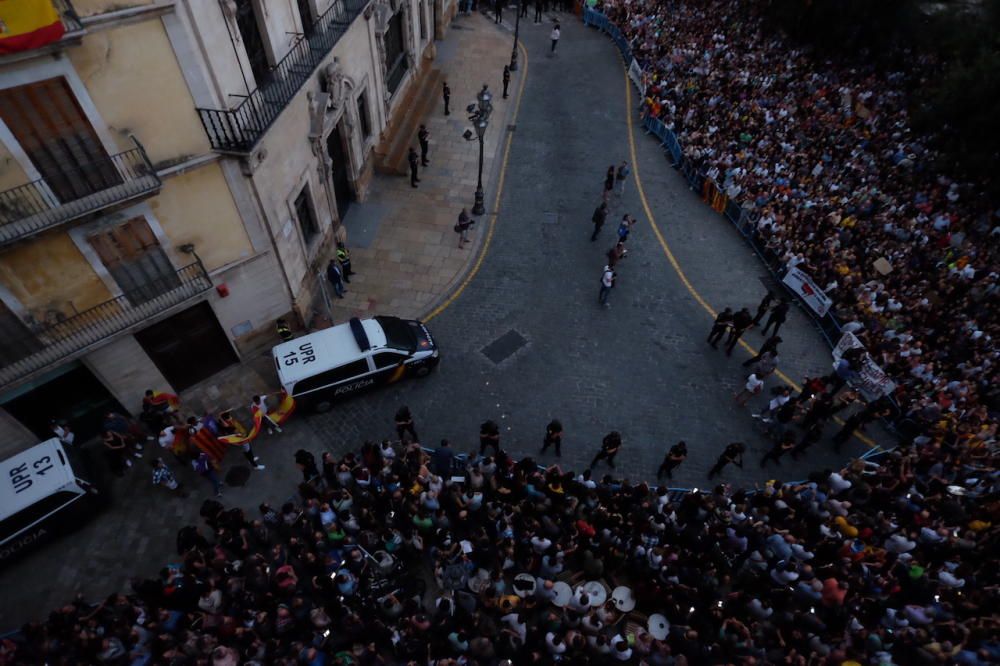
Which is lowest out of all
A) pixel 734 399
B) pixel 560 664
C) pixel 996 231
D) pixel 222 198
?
pixel 734 399

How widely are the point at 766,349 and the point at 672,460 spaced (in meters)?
4.74

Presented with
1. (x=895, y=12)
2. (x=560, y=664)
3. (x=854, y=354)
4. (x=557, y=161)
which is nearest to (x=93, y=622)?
(x=560, y=664)

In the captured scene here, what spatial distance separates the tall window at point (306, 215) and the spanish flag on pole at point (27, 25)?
23.6 ft

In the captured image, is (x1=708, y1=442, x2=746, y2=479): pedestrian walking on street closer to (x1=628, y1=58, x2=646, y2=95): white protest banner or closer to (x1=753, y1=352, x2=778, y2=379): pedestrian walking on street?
(x1=753, y1=352, x2=778, y2=379): pedestrian walking on street

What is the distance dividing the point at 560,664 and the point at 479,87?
2538cm

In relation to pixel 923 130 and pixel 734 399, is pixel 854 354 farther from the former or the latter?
pixel 923 130

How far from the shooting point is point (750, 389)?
15297 mm

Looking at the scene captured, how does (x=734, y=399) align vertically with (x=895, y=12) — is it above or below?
below

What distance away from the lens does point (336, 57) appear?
1728 cm

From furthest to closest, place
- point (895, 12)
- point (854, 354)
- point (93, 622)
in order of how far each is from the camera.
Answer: point (895, 12) → point (854, 354) → point (93, 622)

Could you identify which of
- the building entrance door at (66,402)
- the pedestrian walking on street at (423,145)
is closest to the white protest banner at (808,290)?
the pedestrian walking on street at (423,145)

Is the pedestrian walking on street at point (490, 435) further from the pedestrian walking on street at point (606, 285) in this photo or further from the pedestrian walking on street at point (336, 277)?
the pedestrian walking on street at point (336, 277)

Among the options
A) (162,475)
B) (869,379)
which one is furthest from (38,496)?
(869,379)

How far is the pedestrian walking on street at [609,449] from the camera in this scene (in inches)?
537
